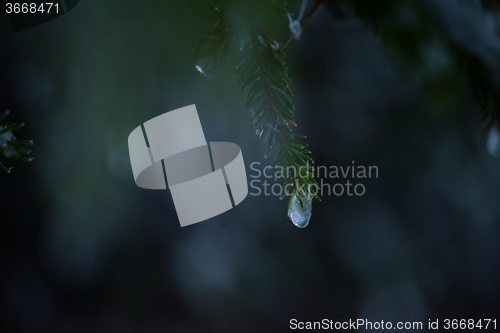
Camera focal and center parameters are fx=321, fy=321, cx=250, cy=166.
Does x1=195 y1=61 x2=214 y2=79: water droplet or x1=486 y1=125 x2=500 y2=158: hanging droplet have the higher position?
x1=195 y1=61 x2=214 y2=79: water droplet

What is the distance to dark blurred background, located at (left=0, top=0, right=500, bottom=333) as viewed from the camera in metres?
0.75

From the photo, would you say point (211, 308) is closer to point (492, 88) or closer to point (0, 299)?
point (0, 299)

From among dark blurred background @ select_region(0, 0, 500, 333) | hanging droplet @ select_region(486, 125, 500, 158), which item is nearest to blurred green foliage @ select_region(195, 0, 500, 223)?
hanging droplet @ select_region(486, 125, 500, 158)

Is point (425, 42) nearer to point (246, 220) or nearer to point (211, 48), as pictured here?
point (211, 48)

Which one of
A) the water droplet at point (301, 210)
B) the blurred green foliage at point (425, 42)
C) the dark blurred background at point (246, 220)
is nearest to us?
the blurred green foliage at point (425, 42)

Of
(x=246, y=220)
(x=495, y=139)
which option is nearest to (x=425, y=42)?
(x=495, y=139)

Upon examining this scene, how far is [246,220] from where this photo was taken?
2.75 ft

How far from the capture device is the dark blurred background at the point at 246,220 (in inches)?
29.6

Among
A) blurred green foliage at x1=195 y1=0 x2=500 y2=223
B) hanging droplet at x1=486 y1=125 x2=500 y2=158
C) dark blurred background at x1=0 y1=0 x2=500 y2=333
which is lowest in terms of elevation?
dark blurred background at x1=0 y1=0 x2=500 y2=333

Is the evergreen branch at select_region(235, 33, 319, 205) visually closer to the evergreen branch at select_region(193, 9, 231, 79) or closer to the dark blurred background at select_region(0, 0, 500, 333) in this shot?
the evergreen branch at select_region(193, 9, 231, 79)

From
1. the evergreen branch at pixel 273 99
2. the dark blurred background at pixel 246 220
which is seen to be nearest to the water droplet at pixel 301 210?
the evergreen branch at pixel 273 99

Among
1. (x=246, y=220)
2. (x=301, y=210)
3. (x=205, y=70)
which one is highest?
(x=205, y=70)

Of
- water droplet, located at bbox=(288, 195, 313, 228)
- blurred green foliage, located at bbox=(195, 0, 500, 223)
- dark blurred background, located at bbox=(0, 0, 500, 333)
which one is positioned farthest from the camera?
dark blurred background, located at bbox=(0, 0, 500, 333)

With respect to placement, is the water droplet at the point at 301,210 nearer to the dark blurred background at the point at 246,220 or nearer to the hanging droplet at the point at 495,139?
the hanging droplet at the point at 495,139
